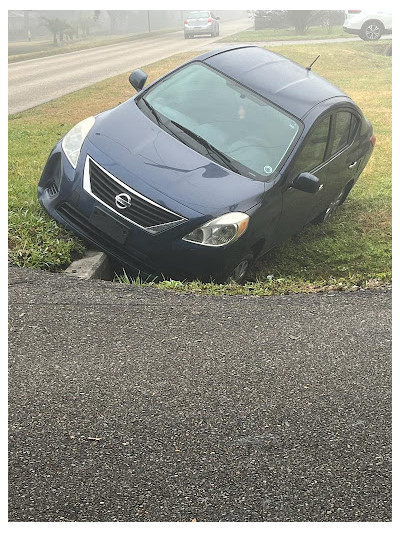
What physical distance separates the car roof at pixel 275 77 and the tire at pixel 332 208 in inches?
46.9

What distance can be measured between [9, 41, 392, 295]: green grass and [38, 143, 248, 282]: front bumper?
5.2 inches

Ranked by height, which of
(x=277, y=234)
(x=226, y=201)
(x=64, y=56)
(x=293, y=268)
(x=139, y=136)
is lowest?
(x=293, y=268)

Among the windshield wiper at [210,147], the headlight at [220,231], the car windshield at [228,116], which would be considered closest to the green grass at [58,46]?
the car windshield at [228,116]

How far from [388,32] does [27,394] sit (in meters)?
8.61

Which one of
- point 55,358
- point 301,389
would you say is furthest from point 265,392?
point 55,358

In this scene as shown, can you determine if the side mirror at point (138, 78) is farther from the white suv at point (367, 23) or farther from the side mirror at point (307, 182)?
the white suv at point (367, 23)

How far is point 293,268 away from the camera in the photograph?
6.86 meters

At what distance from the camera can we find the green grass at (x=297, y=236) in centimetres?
569

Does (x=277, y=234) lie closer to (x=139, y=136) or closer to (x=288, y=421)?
(x=139, y=136)

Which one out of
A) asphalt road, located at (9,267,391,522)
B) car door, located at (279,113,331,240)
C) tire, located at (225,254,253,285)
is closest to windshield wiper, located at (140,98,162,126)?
car door, located at (279,113,331,240)

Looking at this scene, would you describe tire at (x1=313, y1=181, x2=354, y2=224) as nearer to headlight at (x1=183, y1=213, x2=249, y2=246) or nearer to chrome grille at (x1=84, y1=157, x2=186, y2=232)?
headlight at (x1=183, y1=213, x2=249, y2=246)

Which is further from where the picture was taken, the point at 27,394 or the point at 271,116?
the point at 271,116

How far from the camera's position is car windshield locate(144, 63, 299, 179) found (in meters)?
5.84

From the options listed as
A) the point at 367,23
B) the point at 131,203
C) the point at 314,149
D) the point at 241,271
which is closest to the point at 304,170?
the point at 314,149
